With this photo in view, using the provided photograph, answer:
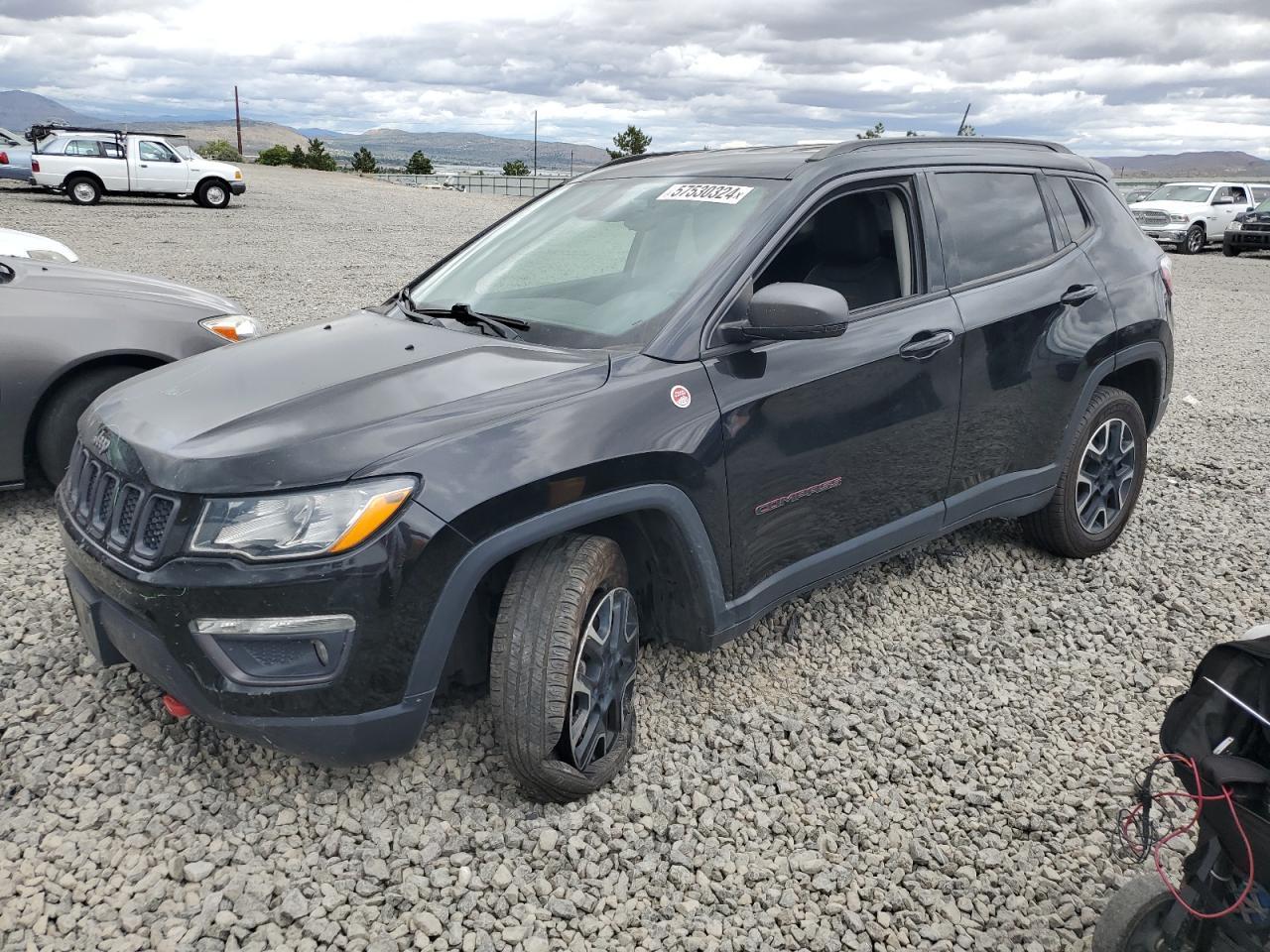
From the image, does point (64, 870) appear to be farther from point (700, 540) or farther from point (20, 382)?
point (20, 382)

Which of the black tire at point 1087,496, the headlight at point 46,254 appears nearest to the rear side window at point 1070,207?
the black tire at point 1087,496

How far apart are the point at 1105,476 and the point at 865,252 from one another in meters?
1.71

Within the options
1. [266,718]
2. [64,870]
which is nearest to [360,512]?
[266,718]

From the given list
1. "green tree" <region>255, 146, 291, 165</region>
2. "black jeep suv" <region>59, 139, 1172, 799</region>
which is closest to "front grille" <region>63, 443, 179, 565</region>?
"black jeep suv" <region>59, 139, 1172, 799</region>

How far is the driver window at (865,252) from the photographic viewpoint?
11.5 ft

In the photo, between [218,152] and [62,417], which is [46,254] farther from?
[218,152]

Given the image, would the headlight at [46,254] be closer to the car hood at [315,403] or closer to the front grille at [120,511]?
the car hood at [315,403]

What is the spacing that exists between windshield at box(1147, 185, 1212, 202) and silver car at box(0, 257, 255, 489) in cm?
2392

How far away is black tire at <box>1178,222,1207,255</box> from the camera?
2238cm

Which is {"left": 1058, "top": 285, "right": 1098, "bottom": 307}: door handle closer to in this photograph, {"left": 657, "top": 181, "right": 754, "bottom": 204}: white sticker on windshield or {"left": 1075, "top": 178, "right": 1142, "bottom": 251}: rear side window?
{"left": 1075, "top": 178, "right": 1142, "bottom": 251}: rear side window

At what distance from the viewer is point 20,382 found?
445cm

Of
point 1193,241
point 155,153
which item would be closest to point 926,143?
point 155,153

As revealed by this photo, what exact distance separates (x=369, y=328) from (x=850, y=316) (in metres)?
1.59

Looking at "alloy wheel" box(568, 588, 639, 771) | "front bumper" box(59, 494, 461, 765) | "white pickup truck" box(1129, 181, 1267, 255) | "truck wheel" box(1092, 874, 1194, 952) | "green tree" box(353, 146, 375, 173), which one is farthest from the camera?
"green tree" box(353, 146, 375, 173)
